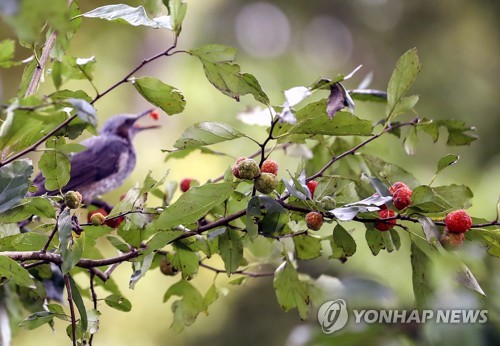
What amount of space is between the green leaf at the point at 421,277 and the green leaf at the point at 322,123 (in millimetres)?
173

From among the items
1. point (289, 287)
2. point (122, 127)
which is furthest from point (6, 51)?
point (122, 127)

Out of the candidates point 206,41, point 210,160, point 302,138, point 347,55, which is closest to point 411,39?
point 347,55

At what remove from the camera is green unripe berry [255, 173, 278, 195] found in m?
0.90

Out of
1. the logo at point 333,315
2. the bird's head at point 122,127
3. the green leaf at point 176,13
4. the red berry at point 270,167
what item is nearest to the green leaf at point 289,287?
the logo at point 333,315

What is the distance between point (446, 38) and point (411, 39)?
250 mm

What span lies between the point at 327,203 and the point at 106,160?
1867mm

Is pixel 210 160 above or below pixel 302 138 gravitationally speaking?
below

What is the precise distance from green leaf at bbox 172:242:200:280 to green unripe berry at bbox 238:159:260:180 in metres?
0.22

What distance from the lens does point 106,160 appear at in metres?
2.66

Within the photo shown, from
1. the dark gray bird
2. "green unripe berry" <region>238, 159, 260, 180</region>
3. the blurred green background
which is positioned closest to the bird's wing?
the dark gray bird

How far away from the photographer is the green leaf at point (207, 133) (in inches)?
37.1

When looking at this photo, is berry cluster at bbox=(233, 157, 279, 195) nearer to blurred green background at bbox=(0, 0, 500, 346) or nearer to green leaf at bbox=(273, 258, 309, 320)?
green leaf at bbox=(273, 258, 309, 320)

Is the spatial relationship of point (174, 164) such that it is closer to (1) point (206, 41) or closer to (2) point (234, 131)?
(1) point (206, 41)

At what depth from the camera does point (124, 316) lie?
4.31m
